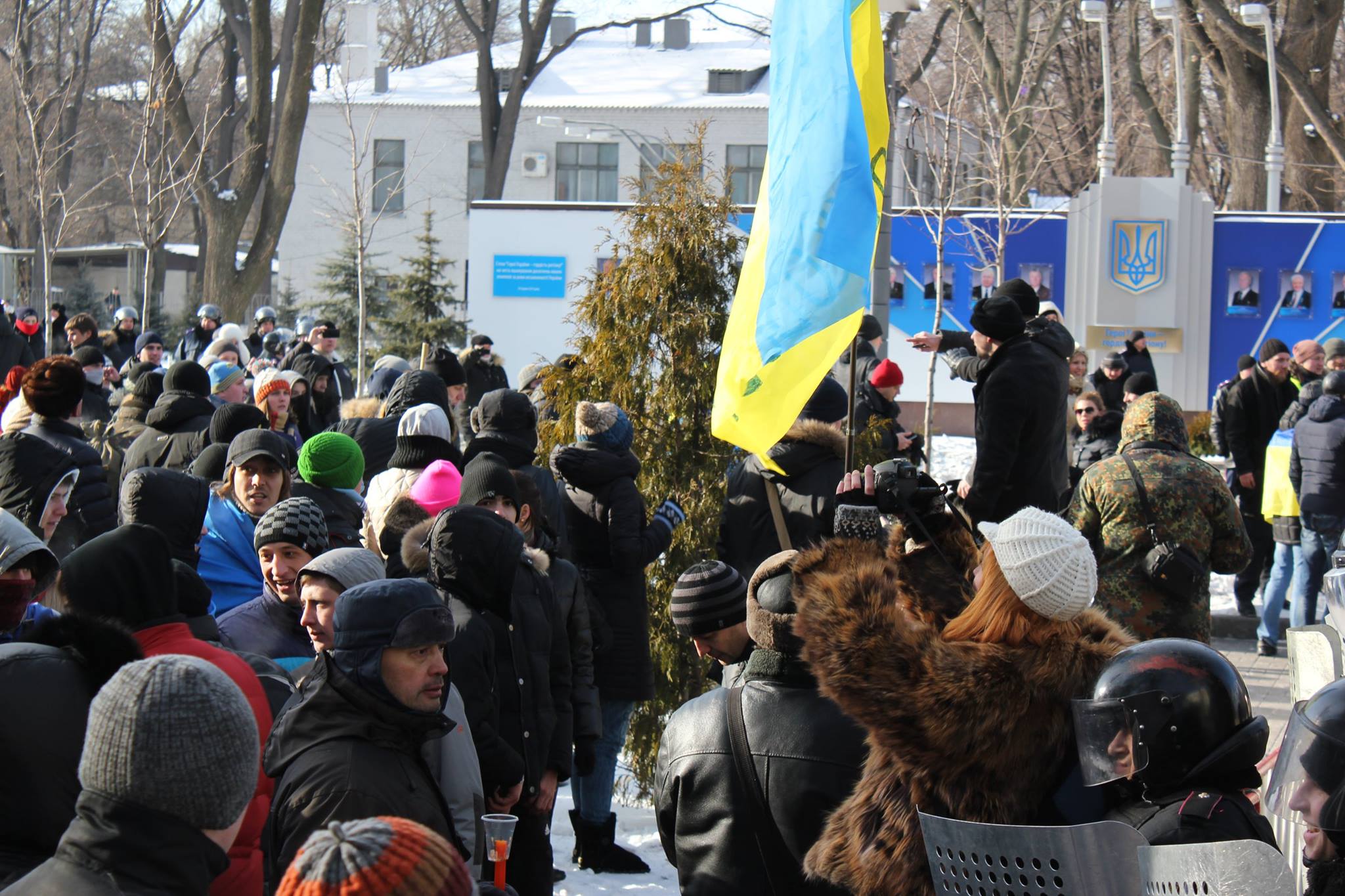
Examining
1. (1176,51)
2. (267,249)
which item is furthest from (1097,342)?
(267,249)

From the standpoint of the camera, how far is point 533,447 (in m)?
6.77

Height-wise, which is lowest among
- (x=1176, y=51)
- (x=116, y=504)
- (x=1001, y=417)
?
(x=116, y=504)

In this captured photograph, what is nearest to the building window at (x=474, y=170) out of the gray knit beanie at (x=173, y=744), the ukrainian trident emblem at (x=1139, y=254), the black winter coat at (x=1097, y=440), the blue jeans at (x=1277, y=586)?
the ukrainian trident emblem at (x=1139, y=254)

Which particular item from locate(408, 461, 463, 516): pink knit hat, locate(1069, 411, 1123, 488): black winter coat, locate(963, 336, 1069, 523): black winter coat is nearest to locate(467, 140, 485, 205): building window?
locate(1069, 411, 1123, 488): black winter coat

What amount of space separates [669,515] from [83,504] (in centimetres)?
253

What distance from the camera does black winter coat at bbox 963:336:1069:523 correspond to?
6.32 m

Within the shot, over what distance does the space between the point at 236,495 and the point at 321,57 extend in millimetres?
33900

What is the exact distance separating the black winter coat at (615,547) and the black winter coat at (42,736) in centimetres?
323

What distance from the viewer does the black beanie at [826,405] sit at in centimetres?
676

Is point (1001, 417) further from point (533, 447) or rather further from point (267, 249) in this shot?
point (267, 249)

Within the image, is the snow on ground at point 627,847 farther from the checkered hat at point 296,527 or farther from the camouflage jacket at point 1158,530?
the camouflage jacket at point 1158,530

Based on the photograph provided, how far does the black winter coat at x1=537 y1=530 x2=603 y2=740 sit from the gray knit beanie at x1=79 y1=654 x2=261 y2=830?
9.22 ft

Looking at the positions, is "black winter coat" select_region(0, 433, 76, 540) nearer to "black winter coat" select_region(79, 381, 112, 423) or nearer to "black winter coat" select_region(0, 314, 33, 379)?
"black winter coat" select_region(79, 381, 112, 423)

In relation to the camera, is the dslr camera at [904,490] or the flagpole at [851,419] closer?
the flagpole at [851,419]
